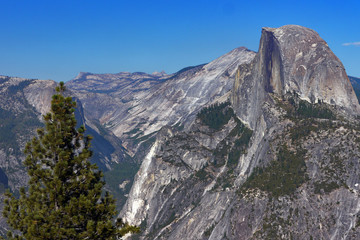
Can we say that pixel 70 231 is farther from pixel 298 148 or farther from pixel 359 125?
pixel 359 125

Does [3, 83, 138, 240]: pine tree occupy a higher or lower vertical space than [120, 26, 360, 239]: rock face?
lower

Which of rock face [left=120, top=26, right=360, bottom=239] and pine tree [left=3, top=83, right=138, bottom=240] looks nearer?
pine tree [left=3, top=83, right=138, bottom=240]

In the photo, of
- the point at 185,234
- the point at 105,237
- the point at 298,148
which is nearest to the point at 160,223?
the point at 185,234

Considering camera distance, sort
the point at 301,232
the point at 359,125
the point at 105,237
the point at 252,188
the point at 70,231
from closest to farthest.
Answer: the point at 70,231
the point at 105,237
the point at 301,232
the point at 252,188
the point at 359,125

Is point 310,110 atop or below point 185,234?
atop

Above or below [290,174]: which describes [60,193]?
below

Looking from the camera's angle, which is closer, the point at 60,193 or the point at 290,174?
the point at 60,193

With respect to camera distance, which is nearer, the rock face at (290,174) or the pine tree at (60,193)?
the pine tree at (60,193)

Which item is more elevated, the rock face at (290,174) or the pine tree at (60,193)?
the rock face at (290,174)
